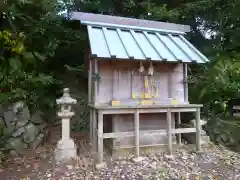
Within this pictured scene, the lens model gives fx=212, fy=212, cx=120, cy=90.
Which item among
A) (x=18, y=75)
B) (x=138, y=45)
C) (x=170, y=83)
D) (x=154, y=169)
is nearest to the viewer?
(x=154, y=169)

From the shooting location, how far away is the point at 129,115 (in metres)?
4.85

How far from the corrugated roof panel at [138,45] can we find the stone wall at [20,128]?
275 centimetres

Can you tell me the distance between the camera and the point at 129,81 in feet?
15.4

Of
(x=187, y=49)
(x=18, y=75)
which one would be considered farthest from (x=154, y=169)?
(x=18, y=75)

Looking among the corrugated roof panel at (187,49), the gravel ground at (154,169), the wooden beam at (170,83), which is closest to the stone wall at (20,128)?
the gravel ground at (154,169)

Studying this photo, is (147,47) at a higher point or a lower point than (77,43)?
lower

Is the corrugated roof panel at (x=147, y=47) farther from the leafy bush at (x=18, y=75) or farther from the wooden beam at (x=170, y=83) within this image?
the leafy bush at (x=18, y=75)

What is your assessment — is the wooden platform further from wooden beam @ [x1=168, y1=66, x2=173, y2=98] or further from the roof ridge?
the roof ridge

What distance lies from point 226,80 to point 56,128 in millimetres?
5467

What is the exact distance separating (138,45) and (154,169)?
8.46 ft

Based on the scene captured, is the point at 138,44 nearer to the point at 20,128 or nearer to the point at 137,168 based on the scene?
the point at 137,168

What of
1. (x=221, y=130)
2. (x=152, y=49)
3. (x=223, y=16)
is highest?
(x=223, y=16)

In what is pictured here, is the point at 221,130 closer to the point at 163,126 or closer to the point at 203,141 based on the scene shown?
the point at 203,141

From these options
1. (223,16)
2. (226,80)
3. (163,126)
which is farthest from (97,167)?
(223,16)
